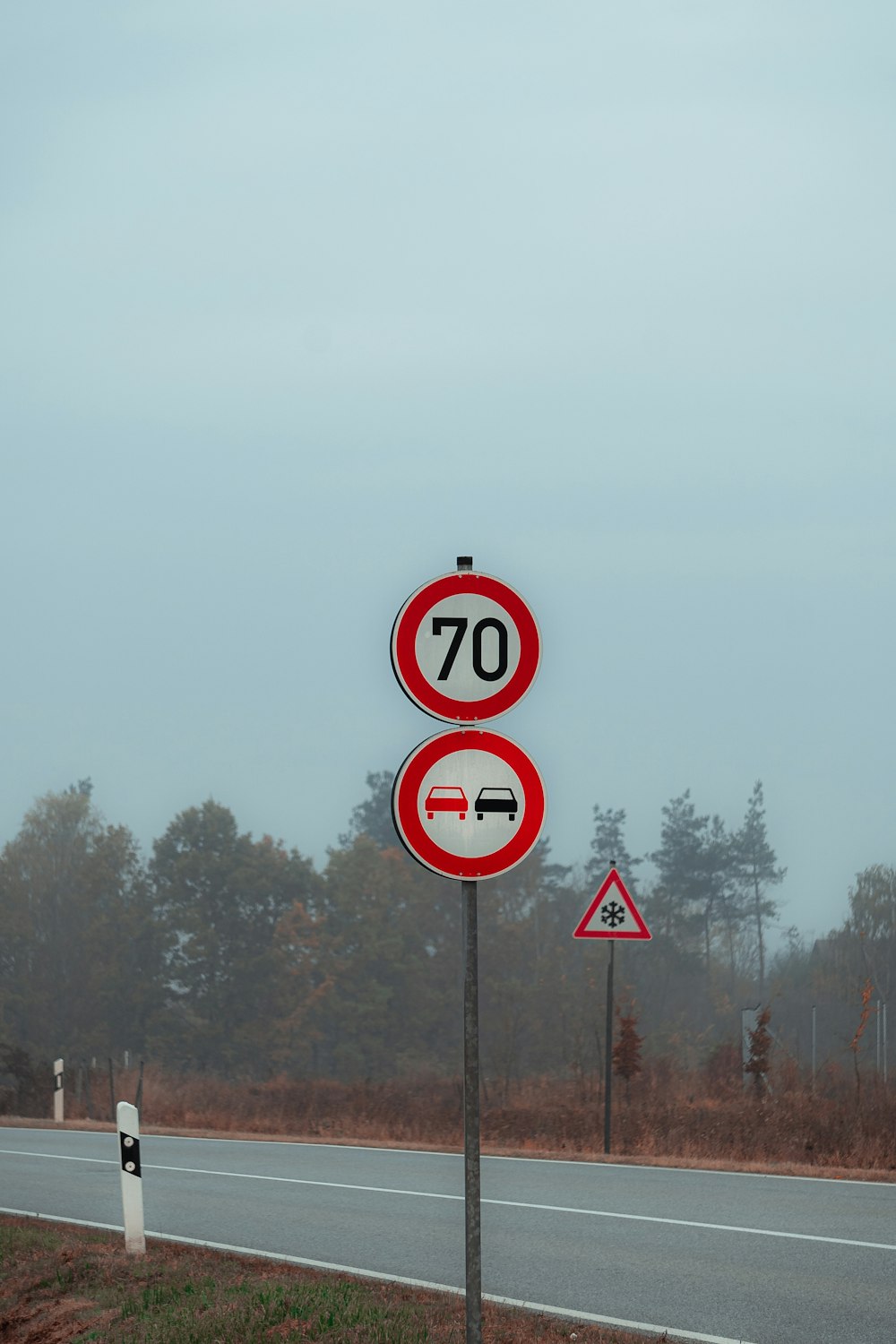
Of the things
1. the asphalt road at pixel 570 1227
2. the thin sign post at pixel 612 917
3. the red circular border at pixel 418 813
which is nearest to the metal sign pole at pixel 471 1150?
the red circular border at pixel 418 813

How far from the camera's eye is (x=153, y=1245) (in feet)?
36.4

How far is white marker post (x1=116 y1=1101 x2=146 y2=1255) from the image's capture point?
10.4m

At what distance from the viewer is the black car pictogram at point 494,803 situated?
6141 mm

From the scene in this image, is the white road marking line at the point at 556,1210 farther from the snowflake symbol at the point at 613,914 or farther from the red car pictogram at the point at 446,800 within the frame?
the red car pictogram at the point at 446,800

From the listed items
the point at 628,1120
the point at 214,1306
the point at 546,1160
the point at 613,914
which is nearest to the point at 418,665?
the point at 214,1306

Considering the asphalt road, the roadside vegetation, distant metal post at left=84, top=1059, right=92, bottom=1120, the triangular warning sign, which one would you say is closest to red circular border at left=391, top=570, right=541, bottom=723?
the roadside vegetation

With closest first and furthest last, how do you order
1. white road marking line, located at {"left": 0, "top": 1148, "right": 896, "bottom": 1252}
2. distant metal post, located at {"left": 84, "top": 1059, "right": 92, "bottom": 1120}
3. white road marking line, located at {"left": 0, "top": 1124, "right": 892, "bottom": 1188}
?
white road marking line, located at {"left": 0, "top": 1148, "right": 896, "bottom": 1252} < white road marking line, located at {"left": 0, "top": 1124, "right": 892, "bottom": 1188} < distant metal post, located at {"left": 84, "top": 1059, "right": 92, "bottom": 1120}

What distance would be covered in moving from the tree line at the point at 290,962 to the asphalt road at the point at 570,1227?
159 feet

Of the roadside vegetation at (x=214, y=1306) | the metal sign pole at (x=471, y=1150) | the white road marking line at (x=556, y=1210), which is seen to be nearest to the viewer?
the metal sign pole at (x=471, y=1150)

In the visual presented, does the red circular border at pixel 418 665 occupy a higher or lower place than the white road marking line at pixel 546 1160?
higher

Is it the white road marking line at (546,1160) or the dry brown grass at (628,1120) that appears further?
the dry brown grass at (628,1120)

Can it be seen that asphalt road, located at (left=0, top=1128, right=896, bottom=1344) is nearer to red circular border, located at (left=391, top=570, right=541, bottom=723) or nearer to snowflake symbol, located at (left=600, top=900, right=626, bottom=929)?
snowflake symbol, located at (left=600, top=900, right=626, bottom=929)

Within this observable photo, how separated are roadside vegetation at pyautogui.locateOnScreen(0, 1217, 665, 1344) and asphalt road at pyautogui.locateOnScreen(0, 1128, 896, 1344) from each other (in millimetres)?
710

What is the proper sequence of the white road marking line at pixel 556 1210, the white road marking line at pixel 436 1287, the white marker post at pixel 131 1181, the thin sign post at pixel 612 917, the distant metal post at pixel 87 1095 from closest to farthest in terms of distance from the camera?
1. the white road marking line at pixel 436 1287
2. the white marker post at pixel 131 1181
3. the white road marking line at pixel 556 1210
4. the thin sign post at pixel 612 917
5. the distant metal post at pixel 87 1095
